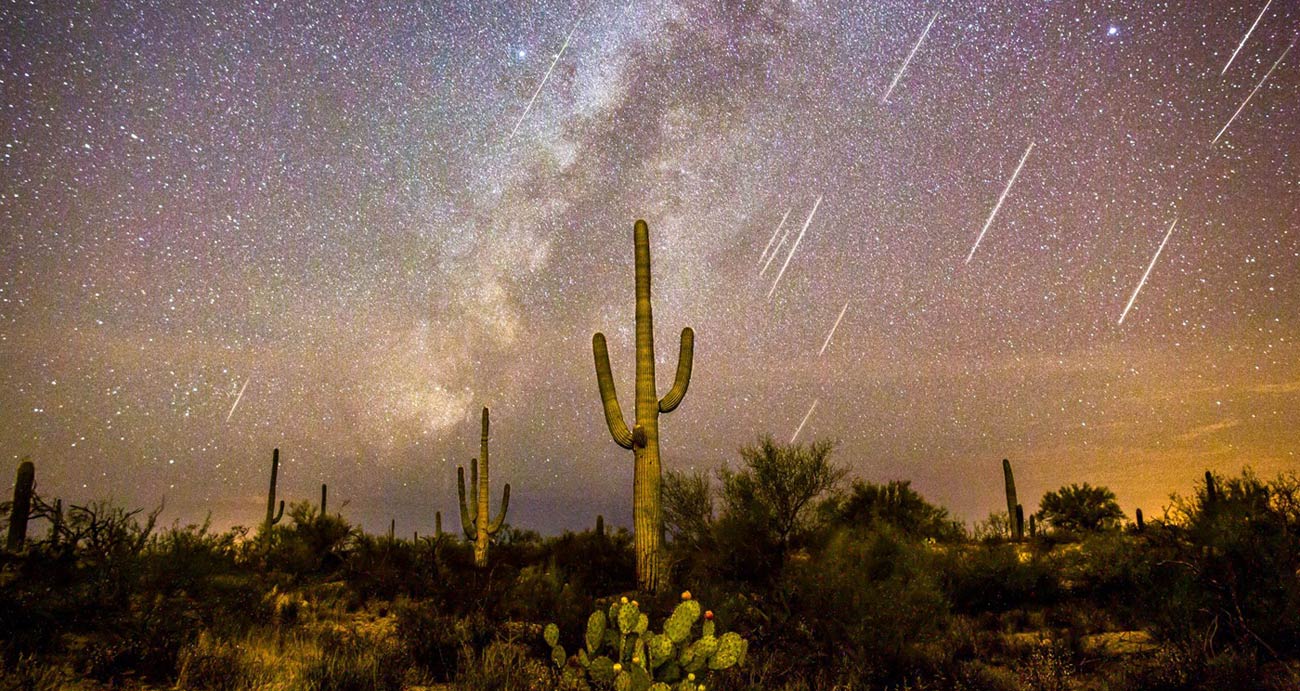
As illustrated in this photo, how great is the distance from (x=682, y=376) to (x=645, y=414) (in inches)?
51.1

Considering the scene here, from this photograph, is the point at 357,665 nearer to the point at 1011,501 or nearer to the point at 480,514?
the point at 480,514

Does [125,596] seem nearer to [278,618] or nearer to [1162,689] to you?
[278,618]

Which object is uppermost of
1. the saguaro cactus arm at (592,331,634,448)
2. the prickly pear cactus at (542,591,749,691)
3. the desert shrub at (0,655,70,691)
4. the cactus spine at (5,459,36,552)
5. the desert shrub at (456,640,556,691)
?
the saguaro cactus arm at (592,331,634,448)

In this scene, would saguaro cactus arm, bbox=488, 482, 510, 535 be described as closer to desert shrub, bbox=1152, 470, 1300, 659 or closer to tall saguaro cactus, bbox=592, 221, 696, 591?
tall saguaro cactus, bbox=592, 221, 696, 591

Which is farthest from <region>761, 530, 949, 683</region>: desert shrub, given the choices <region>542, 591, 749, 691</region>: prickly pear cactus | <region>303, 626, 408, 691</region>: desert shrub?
<region>303, 626, 408, 691</region>: desert shrub

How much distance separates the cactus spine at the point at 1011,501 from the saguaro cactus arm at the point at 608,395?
15019 mm

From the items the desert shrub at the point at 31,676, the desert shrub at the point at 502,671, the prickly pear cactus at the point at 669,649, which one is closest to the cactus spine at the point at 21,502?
the desert shrub at the point at 31,676

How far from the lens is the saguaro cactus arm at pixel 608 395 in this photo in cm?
1478

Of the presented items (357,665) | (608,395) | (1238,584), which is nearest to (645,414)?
(608,395)

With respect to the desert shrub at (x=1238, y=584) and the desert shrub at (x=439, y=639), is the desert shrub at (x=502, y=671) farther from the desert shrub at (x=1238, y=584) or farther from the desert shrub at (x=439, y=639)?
the desert shrub at (x=1238, y=584)

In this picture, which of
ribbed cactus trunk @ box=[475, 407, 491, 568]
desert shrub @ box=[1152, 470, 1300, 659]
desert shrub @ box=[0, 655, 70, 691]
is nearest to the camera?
desert shrub @ box=[0, 655, 70, 691]

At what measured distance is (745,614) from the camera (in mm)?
9750

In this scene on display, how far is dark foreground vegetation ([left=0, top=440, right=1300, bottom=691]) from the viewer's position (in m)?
7.54

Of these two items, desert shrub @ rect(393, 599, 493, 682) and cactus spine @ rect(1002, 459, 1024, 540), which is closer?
desert shrub @ rect(393, 599, 493, 682)
